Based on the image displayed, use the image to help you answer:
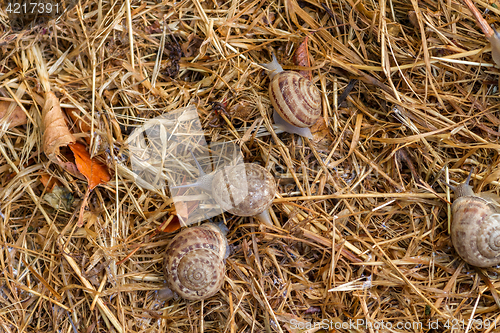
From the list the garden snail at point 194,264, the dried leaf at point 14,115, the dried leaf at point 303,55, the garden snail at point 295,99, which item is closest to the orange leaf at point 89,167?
the dried leaf at point 14,115

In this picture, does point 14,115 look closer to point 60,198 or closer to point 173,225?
point 60,198

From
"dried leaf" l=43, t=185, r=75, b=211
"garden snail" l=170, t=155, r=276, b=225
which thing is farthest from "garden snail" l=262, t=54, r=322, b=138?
"dried leaf" l=43, t=185, r=75, b=211

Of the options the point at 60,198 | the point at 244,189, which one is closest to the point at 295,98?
the point at 244,189

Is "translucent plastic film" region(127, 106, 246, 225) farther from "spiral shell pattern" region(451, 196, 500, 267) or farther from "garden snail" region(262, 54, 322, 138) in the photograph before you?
"spiral shell pattern" region(451, 196, 500, 267)

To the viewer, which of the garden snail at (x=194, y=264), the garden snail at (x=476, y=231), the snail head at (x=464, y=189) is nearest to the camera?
the garden snail at (x=194, y=264)

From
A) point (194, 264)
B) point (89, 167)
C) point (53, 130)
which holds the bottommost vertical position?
point (194, 264)

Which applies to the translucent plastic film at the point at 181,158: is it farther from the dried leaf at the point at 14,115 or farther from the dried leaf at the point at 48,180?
the dried leaf at the point at 14,115
